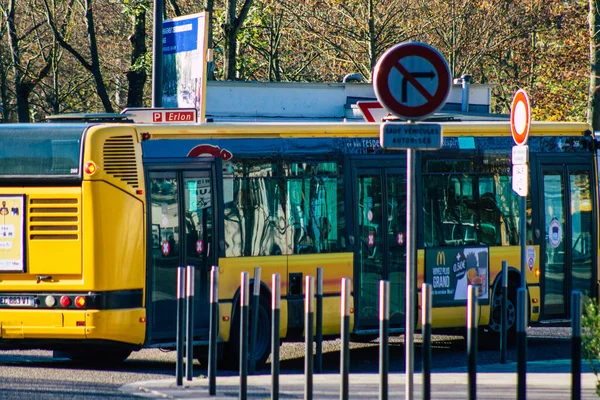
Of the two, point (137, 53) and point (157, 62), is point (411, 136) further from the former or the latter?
Answer: point (137, 53)

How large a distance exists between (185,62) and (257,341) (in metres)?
6.43

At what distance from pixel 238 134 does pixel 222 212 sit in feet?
3.00

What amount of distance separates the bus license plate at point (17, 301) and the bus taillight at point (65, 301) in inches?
12.7

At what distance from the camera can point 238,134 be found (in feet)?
45.1

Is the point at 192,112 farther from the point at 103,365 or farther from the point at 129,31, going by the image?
the point at 129,31

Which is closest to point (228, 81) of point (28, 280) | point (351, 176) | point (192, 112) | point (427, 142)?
point (192, 112)

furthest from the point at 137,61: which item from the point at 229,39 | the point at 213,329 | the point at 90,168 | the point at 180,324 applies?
the point at 213,329

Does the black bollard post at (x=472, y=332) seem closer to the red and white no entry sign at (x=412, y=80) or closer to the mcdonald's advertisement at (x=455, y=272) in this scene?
the red and white no entry sign at (x=412, y=80)

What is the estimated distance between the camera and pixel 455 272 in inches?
610

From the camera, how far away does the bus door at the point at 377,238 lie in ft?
47.9

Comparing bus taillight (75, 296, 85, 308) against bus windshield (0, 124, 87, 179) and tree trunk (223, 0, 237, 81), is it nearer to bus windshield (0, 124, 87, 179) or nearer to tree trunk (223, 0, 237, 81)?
bus windshield (0, 124, 87, 179)

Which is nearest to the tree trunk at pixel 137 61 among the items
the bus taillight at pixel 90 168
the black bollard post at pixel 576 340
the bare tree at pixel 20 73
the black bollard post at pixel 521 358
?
the bare tree at pixel 20 73

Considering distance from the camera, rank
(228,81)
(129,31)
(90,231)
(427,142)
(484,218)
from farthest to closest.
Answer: (129,31)
(228,81)
(484,218)
(90,231)
(427,142)

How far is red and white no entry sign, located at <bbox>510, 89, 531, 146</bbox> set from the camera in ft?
43.9
